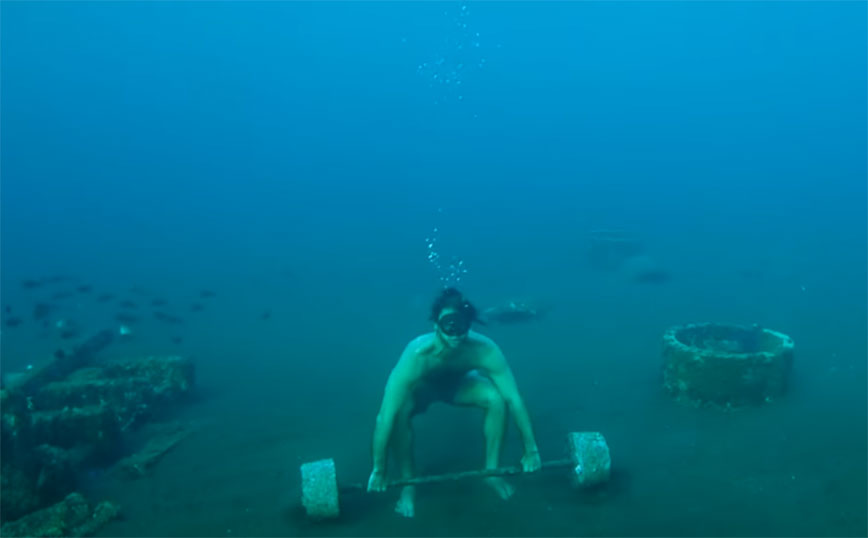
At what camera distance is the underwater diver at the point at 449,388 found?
19.1 feet

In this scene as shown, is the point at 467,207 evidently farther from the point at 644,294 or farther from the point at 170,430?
the point at 170,430

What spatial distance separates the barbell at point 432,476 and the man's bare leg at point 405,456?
1.05ft

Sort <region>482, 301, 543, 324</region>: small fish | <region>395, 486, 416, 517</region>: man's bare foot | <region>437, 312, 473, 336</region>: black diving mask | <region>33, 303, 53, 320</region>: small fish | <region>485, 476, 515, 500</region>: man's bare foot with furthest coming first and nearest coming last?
<region>33, 303, 53, 320</region>: small fish < <region>482, 301, 543, 324</region>: small fish < <region>485, 476, 515, 500</region>: man's bare foot < <region>395, 486, 416, 517</region>: man's bare foot < <region>437, 312, 473, 336</region>: black diving mask

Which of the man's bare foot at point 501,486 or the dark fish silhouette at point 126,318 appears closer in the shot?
the man's bare foot at point 501,486

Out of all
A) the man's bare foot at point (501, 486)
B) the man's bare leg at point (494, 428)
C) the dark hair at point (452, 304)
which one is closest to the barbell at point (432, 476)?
the man's bare leg at point (494, 428)

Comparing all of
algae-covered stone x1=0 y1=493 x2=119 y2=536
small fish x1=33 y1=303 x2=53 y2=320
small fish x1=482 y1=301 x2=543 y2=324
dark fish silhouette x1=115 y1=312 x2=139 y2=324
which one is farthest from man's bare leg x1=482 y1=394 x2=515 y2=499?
small fish x1=33 y1=303 x2=53 y2=320

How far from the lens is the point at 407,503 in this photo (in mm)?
6070

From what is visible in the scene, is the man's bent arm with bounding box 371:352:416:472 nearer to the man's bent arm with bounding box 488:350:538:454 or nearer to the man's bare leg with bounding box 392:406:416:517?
the man's bare leg with bounding box 392:406:416:517

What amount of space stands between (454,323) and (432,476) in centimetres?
132

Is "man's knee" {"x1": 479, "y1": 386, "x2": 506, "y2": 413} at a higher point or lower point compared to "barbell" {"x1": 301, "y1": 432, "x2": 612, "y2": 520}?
higher

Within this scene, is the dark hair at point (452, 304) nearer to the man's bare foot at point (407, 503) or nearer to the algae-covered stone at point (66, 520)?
the man's bare foot at point (407, 503)

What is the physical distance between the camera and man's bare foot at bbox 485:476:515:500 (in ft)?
20.5

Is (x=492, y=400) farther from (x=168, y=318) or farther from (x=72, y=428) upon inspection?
(x=168, y=318)

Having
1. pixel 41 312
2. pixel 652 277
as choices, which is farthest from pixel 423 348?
pixel 41 312
